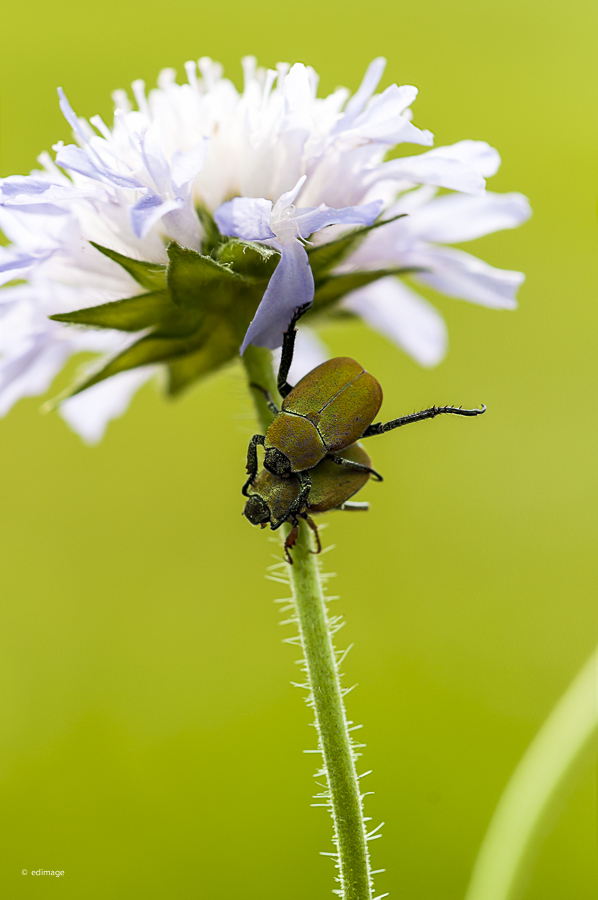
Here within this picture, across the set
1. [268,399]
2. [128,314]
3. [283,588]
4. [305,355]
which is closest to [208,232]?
[128,314]

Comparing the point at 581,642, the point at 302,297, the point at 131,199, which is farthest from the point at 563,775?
the point at 581,642

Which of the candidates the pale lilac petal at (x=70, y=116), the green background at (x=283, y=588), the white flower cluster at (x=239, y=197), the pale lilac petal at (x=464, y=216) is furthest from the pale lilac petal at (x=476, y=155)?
the green background at (x=283, y=588)

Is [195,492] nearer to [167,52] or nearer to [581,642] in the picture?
[581,642]

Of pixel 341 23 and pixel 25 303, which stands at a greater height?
pixel 341 23

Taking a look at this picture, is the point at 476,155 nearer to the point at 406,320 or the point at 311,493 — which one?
the point at 406,320

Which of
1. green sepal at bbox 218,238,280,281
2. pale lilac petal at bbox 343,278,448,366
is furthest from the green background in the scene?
green sepal at bbox 218,238,280,281

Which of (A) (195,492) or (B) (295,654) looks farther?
(A) (195,492)

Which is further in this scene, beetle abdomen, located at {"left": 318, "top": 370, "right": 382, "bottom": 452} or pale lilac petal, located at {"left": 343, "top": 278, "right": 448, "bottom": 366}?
pale lilac petal, located at {"left": 343, "top": 278, "right": 448, "bottom": 366}

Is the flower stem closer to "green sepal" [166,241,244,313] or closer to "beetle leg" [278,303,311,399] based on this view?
"beetle leg" [278,303,311,399]
